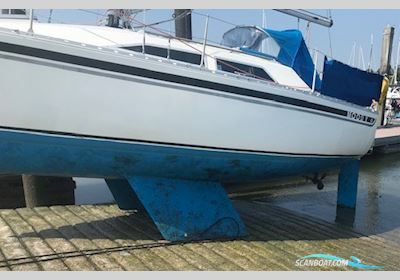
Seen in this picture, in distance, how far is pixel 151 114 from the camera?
12.8 ft

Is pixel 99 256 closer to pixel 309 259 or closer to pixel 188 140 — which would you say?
pixel 188 140

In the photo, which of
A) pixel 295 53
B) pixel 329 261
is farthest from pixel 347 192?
pixel 329 261

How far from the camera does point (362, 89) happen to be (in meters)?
5.95

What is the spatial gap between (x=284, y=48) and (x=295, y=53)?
0.64 ft

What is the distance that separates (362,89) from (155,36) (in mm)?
3057

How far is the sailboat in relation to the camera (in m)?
3.48

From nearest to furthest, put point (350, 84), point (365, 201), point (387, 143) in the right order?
point (350, 84) < point (365, 201) < point (387, 143)

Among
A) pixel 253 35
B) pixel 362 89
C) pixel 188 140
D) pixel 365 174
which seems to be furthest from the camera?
pixel 365 174

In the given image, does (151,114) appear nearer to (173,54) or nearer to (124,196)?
(173,54)

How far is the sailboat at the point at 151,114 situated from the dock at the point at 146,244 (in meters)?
0.38

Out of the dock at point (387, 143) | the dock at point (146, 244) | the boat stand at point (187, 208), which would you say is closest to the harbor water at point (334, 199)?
the dock at point (146, 244)

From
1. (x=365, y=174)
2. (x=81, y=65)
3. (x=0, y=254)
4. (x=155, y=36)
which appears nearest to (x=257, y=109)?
(x=155, y=36)

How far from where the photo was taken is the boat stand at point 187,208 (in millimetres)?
4273

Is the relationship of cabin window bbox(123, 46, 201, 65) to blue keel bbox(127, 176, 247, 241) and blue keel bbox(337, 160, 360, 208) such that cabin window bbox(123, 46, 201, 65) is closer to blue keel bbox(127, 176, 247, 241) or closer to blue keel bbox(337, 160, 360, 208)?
blue keel bbox(127, 176, 247, 241)
